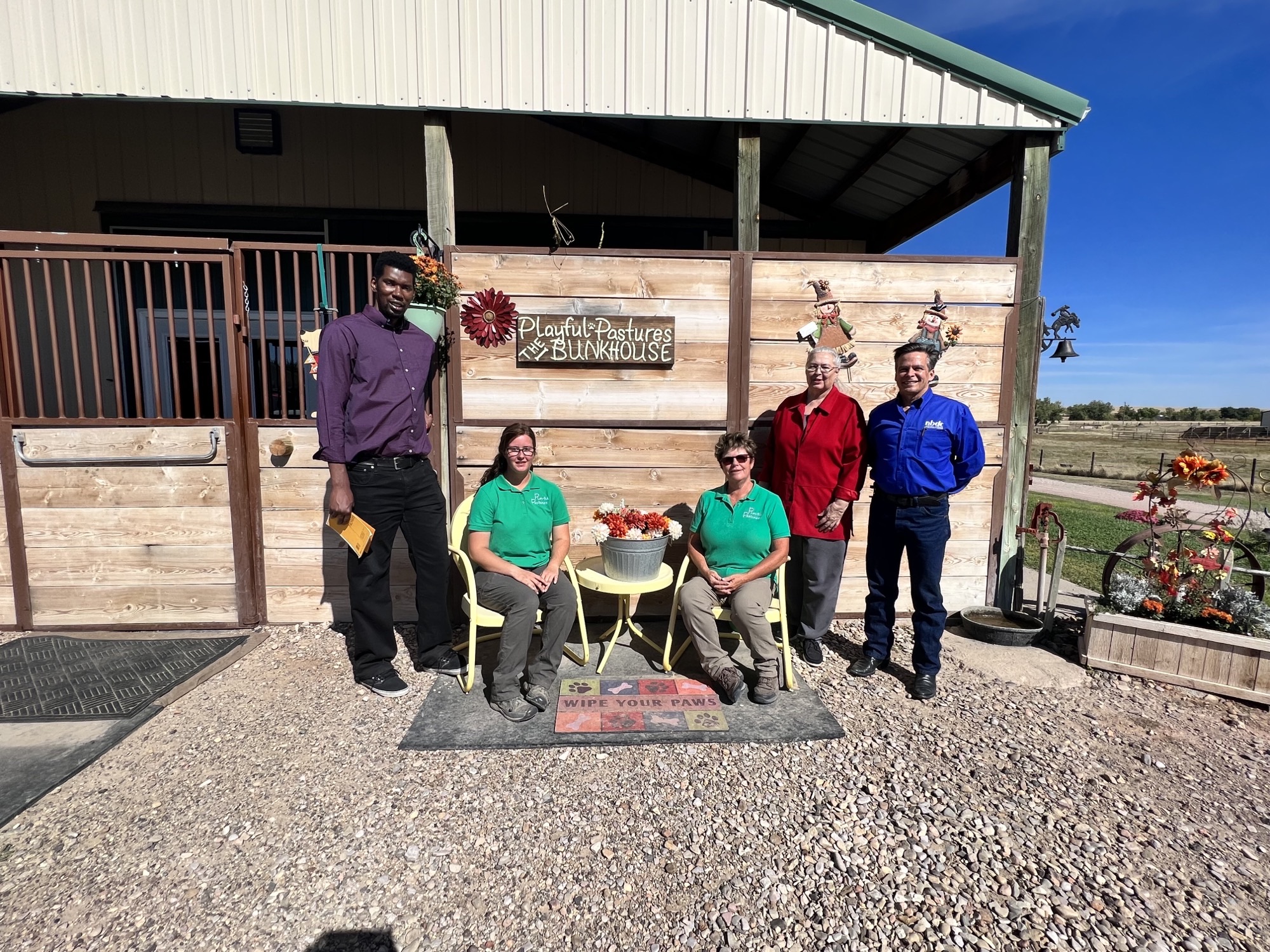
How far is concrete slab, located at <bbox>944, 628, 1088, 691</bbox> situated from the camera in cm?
348

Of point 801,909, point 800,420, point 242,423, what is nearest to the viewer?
point 801,909

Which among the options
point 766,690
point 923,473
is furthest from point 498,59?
point 766,690

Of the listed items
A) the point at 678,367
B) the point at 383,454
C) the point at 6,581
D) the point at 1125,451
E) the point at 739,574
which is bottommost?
the point at 1125,451

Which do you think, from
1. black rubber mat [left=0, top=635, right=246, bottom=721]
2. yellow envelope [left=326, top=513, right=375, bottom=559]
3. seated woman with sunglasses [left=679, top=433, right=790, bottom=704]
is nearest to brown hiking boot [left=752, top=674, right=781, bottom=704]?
seated woman with sunglasses [left=679, top=433, right=790, bottom=704]

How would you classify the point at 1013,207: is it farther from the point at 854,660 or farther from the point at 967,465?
the point at 854,660

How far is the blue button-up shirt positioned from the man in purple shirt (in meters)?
2.58

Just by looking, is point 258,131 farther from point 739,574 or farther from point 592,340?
point 739,574

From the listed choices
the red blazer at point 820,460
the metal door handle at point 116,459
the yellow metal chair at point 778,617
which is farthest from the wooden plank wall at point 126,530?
the red blazer at point 820,460

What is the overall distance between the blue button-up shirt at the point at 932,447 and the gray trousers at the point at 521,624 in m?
1.92

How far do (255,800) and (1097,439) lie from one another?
184 ft

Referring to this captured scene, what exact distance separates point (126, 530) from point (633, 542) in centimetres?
332

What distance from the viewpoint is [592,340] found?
13.1 feet

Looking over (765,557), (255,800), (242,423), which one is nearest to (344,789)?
(255,800)

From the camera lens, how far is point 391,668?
337cm
